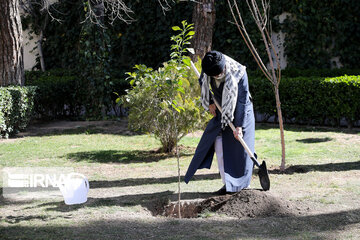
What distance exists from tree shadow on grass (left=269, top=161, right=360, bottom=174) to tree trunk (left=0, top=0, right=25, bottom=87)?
23.1ft

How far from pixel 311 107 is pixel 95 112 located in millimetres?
5628

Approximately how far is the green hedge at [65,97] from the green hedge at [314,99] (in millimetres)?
4022

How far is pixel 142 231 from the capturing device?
4.35 metres

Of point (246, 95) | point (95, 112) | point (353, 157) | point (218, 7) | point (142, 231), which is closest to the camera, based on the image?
point (142, 231)

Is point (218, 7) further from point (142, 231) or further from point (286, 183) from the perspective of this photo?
point (142, 231)

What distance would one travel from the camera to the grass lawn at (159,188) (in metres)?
4.36

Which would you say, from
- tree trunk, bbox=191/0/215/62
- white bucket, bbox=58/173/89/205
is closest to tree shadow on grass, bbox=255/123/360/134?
tree trunk, bbox=191/0/215/62

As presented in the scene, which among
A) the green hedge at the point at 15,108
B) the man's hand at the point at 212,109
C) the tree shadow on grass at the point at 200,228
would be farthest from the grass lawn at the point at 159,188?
the man's hand at the point at 212,109

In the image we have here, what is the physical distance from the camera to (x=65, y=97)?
42.7 feet

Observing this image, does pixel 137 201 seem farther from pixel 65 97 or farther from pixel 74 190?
pixel 65 97

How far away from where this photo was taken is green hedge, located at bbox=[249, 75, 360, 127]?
33.4 feet

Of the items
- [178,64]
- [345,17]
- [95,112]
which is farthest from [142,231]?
[345,17]

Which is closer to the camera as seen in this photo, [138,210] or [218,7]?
[138,210]

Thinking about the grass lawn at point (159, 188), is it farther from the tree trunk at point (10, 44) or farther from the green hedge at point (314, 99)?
the tree trunk at point (10, 44)
